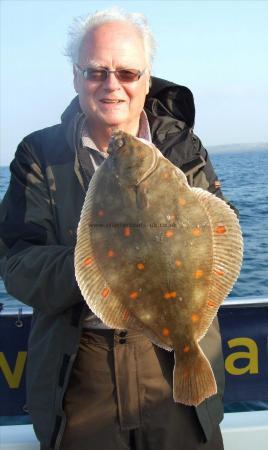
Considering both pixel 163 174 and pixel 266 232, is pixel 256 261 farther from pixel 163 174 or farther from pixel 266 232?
pixel 163 174

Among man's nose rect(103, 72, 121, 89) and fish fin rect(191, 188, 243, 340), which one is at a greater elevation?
man's nose rect(103, 72, 121, 89)

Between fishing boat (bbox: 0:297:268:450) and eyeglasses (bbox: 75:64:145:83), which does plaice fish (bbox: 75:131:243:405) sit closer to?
eyeglasses (bbox: 75:64:145:83)

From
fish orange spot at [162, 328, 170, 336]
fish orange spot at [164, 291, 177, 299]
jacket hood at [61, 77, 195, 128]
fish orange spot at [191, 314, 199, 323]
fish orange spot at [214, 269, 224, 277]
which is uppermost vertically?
jacket hood at [61, 77, 195, 128]

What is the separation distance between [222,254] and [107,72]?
3.22 feet

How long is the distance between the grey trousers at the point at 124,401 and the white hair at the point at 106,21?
1.36m

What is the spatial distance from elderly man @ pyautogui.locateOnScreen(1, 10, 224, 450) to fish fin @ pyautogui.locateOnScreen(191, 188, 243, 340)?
1.25ft

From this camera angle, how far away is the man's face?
2232 millimetres

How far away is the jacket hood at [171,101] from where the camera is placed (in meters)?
2.69

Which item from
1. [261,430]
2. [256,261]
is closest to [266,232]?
[256,261]

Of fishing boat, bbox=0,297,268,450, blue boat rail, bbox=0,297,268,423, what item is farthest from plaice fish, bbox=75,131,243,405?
blue boat rail, bbox=0,297,268,423

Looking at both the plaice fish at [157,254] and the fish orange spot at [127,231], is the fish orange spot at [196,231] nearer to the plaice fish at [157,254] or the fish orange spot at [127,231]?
the plaice fish at [157,254]

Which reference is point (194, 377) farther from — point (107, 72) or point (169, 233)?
point (107, 72)

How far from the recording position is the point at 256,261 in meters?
8.38

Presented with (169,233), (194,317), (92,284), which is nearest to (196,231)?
(169,233)
